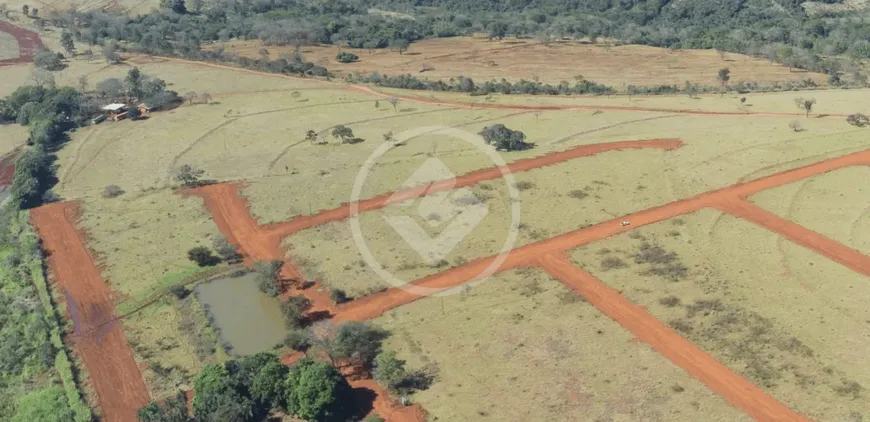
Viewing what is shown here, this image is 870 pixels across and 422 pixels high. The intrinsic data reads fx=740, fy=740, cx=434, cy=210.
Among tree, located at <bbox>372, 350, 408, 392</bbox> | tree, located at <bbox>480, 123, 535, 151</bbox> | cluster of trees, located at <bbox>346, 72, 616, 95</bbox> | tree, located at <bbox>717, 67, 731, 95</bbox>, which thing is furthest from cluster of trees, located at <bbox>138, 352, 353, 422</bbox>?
tree, located at <bbox>717, 67, 731, 95</bbox>

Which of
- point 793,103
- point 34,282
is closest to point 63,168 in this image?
point 34,282

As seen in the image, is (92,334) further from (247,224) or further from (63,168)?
(63,168)

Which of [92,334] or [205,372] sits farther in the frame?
[92,334]

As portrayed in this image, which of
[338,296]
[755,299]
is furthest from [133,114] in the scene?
[755,299]

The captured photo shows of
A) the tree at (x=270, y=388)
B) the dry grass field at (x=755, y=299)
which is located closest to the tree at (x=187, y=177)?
the tree at (x=270, y=388)

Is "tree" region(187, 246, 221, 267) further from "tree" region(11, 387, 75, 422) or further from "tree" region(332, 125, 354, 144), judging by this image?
"tree" region(332, 125, 354, 144)

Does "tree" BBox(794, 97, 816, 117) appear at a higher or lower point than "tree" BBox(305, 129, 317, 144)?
higher

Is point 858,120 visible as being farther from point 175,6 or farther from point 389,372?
point 175,6
